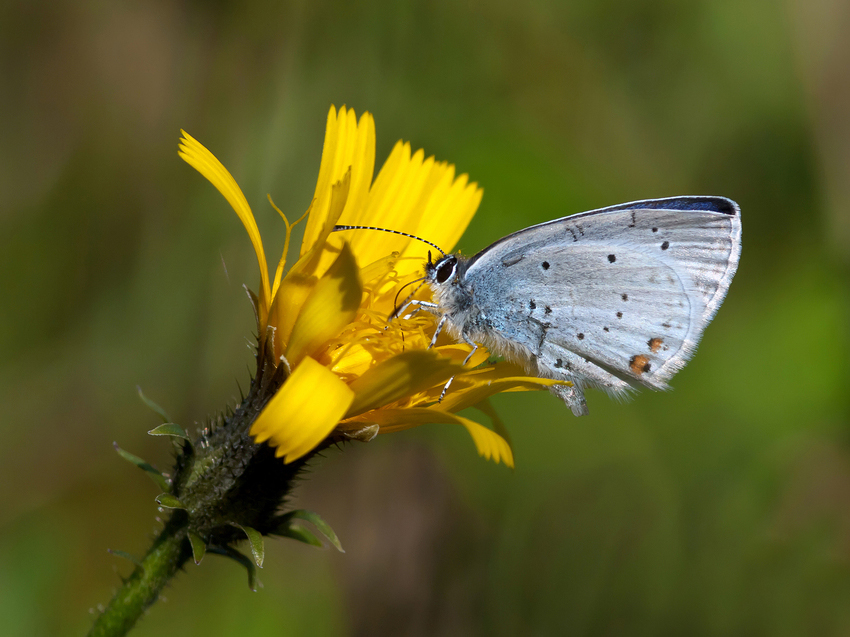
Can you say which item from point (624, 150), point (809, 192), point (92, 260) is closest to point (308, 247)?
point (92, 260)

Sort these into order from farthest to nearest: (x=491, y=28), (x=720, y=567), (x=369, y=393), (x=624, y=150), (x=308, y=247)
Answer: (x=624, y=150) → (x=491, y=28) → (x=720, y=567) → (x=308, y=247) → (x=369, y=393)

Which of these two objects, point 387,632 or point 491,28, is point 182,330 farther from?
point 491,28

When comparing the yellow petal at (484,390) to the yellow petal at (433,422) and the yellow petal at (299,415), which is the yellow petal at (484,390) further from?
the yellow petal at (299,415)

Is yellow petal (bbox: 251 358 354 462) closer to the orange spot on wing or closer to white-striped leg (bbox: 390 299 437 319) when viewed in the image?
white-striped leg (bbox: 390 299 437 319)

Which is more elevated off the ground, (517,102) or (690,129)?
(690,129)

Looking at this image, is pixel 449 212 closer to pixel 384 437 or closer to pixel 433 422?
pixel 433 422

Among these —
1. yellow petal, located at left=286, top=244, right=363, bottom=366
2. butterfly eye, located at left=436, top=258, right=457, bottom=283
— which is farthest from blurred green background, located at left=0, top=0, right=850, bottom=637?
yellow petal, located at left=286, top=244, right=363, bottom=366


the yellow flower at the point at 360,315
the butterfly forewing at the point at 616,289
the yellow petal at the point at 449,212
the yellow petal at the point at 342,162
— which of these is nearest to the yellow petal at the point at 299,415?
the yellow flower at the point at 360,315
